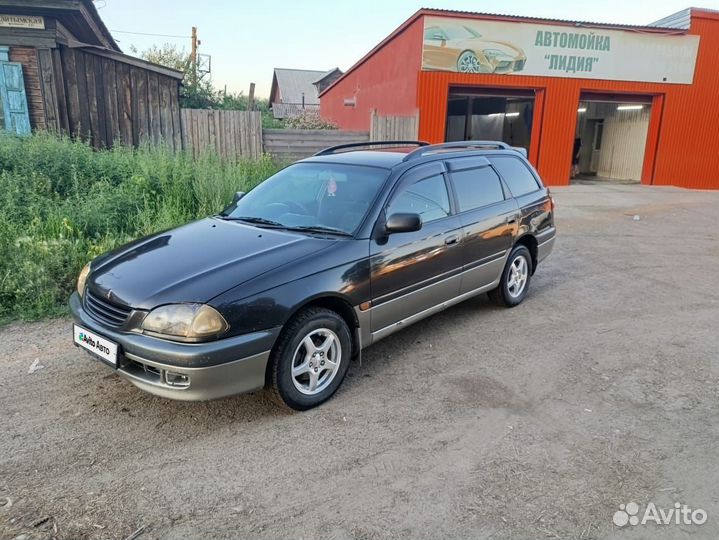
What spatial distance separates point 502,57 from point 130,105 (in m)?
10.5

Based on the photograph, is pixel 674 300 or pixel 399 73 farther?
pixel 399 73

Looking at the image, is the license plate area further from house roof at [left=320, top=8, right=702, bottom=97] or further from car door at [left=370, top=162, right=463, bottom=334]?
house roof at [left=320, top=8, right=702, bottom=97]

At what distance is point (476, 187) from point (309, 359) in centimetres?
265

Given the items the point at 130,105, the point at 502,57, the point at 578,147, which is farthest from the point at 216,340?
the point at 578,147

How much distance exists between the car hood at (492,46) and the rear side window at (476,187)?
35.7 feet

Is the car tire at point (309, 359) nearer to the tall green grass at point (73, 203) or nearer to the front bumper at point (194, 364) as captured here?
the front bumper at point (194, 364)

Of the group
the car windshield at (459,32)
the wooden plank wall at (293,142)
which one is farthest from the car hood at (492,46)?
the wooden plank wall at (293,142)

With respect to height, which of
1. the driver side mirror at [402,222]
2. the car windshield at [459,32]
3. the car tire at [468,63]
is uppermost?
the car windshield at [459,32]

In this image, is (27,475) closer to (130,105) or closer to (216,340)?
(216,340)

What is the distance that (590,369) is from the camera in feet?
14.0

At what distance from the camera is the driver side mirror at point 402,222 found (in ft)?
12.6

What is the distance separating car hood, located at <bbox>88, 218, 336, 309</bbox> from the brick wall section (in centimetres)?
1040

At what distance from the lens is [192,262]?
3.45 m

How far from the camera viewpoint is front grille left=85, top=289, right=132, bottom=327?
3209 millimetres
